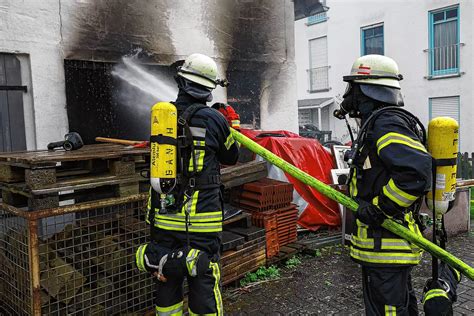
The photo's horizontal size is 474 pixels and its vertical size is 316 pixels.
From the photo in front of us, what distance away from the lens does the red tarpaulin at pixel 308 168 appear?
7.06m

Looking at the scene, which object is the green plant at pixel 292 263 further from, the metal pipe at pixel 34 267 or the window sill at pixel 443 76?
the window sill at pixel 443 76

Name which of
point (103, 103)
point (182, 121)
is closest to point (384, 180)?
point (182, 121)

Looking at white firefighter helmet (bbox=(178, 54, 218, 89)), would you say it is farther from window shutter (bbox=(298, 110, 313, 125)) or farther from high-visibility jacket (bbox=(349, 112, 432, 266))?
window shutter (bbox=(298, 110, 313, 125))

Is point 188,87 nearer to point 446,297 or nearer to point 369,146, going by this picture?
point 369,146

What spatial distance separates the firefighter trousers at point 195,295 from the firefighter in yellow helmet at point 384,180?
1.12 m

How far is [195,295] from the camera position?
10.9 ft

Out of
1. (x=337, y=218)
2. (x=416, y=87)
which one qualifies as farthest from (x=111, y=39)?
(x=416, y=87)

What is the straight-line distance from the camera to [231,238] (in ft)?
17.0

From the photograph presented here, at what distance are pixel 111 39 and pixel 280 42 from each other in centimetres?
371

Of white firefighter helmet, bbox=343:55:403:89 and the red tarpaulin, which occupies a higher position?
white firefighter helmet, bbox=343:55:403:89

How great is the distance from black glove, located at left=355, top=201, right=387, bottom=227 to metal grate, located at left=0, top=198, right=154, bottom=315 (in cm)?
217

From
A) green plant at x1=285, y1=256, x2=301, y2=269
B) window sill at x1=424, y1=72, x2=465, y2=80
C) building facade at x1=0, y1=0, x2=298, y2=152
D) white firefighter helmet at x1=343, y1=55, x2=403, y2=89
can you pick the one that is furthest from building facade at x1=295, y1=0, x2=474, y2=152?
white firefighter helmet at x1=343, y1=55, x2=403, y2=89

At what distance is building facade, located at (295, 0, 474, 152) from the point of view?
17.5m

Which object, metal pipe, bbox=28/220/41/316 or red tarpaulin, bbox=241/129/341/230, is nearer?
metal pipe, bbox=28/220/41/316
